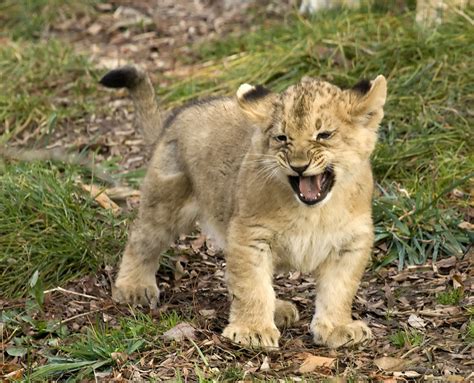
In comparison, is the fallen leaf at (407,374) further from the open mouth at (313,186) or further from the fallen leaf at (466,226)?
the fallen leaf at (466,226)

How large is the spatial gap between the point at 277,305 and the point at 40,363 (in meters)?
1.46

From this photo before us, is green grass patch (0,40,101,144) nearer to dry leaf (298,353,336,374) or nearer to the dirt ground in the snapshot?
the dirt ground

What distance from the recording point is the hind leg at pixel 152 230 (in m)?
7.25

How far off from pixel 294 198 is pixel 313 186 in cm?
21

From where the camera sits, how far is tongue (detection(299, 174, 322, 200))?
5.87 m

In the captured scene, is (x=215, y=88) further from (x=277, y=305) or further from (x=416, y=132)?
(x=277, y=305)

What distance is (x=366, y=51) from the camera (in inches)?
400

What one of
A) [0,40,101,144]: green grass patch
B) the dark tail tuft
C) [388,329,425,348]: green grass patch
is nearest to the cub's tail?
the dark tail tuft

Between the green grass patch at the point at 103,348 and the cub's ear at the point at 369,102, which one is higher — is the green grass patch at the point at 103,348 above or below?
below

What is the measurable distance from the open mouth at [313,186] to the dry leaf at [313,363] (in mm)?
883

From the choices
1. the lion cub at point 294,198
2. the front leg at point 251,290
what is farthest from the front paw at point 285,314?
the front leg at point 251,290

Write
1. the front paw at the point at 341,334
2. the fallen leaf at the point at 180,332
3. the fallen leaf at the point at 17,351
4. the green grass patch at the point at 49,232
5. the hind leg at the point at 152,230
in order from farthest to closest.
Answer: the green grass patch at the point at 49,232, the hind leg at the point at 152,230, the fallen leaf at the point at 17,351, the fallen leaf at the point at 180,332, the front paw at the point at 341,334

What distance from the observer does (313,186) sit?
232 inches

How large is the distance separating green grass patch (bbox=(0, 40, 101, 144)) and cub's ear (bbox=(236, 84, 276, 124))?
4394 mm
